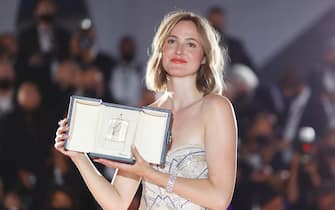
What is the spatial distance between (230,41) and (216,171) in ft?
13.5

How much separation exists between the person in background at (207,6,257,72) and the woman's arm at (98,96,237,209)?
152 inches

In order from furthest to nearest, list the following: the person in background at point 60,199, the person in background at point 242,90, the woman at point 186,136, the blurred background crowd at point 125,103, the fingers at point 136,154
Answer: the person in background at point 242,90
the blurred background crowd at point 125,103
the person in background at point 60,199
the woman at point 186,136
the fingers at point 136,154

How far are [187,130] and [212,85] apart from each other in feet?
0.66

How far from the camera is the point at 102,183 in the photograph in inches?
111

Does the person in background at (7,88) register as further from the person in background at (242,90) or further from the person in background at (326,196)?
the person in background at (326,196)

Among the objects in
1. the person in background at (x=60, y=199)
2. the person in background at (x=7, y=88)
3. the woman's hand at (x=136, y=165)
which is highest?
the woman's hand at (x=136, y=165)

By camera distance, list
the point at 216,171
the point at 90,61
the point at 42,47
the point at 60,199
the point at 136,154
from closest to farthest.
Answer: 1. the point at 136,154
2. the point at 216,171
3. the point at 60,199
4. the point at 42,47
5. the point at 90,61

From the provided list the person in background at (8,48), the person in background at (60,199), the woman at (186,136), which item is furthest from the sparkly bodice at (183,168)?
the person in background at (8,48)

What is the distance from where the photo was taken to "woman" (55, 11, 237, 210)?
2676mm

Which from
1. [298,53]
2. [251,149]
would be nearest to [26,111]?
[251,149]

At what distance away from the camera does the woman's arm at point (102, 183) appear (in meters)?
2.69

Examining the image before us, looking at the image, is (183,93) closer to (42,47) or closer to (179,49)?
(179,49)

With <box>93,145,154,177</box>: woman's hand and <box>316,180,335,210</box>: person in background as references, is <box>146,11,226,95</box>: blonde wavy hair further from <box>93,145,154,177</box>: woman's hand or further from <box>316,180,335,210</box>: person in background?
<box>316,180,335,210</box>: person in background

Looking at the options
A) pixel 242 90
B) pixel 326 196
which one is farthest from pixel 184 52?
pixel 326 196
